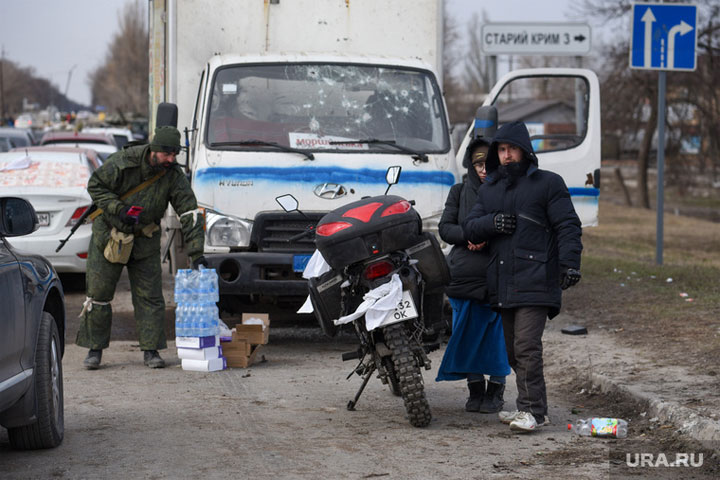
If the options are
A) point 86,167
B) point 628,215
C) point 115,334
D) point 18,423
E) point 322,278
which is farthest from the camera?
point 628,215

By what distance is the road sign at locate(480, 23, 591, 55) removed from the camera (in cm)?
1584

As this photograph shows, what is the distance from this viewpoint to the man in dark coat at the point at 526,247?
6.22 meters

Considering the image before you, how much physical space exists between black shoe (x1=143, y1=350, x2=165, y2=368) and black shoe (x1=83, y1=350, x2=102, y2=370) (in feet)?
1.14

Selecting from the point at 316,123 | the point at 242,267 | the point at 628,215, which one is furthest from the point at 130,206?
the point at 628,215

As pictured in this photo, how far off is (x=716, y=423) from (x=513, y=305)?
1.23m

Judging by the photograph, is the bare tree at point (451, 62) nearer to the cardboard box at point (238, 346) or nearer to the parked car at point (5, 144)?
the parked car at point (5, 144)

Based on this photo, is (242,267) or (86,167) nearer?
(242,267)

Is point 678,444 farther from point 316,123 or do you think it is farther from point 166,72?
point 166,72

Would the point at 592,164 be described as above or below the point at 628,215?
above

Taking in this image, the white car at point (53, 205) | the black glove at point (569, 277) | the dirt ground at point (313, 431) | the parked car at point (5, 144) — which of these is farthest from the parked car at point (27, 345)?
the parked car at point (5, 144)

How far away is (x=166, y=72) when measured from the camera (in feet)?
34.8

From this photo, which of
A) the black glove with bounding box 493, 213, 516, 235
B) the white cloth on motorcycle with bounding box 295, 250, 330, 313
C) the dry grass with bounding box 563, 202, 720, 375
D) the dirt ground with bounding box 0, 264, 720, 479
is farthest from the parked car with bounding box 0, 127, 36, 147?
the black glove with bounding box 493, 213, 516, 235

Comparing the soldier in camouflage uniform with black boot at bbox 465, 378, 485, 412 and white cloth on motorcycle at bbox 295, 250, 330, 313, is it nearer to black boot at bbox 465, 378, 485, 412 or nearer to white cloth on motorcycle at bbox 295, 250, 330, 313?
white cloth on motorcycle at bbox 295, 250, 330, 313

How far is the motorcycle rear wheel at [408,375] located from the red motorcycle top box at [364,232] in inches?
18.3
